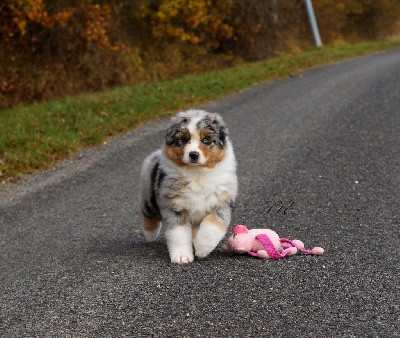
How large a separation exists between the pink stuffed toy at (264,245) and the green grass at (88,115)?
17.8 feet

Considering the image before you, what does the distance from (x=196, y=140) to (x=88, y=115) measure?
29.0ft

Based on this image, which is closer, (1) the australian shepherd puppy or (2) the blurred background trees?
(1) the australian shepherd puppy

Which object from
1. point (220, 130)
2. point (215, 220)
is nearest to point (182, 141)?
point (220, 130)

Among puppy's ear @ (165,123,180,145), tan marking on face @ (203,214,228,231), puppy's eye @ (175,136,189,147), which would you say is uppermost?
puppy's ear @ (165,123,180,145)

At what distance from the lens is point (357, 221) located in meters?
7.11

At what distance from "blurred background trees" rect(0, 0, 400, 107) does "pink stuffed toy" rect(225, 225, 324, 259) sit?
12980 mm

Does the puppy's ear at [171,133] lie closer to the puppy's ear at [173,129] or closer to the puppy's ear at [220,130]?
the puppy's ear at [173,129]

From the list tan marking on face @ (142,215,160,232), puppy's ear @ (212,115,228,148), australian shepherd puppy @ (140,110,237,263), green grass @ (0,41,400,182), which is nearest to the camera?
australian shepherd puppy @ (140,110,237,263)

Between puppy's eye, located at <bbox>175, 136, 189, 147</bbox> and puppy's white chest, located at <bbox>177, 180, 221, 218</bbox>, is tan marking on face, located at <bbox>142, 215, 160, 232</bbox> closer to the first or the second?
puppy's white chest, located at <bbox>177, 180, 221, 218</bbox>

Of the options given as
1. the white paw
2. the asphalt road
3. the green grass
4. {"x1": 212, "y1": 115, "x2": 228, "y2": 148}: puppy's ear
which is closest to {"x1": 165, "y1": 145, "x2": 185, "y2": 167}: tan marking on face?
A: {"x1": 212, "y1": 115, "x2": 228, "y2": 148}: puppy's ear

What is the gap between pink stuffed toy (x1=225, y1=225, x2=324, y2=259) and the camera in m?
5.94

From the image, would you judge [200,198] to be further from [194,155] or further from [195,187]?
[194,155]

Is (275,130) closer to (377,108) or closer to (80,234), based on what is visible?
(377,108)

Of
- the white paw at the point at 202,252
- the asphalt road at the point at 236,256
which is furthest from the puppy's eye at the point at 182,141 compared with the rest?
the asphalt road at the point at 236,256
